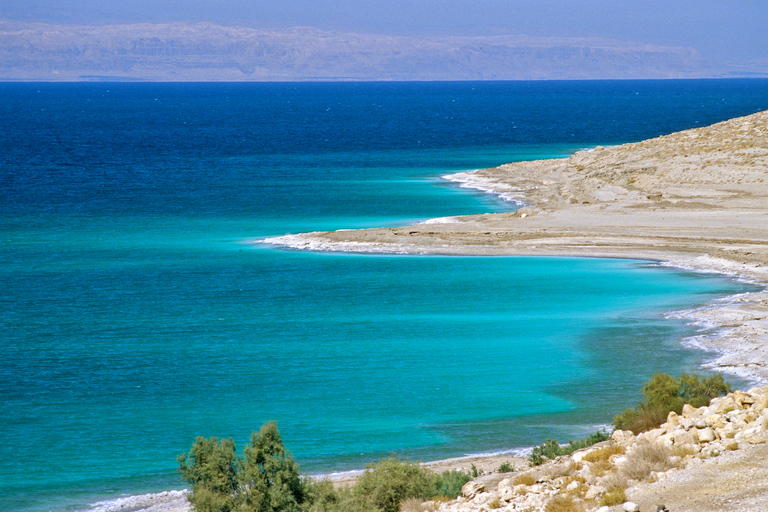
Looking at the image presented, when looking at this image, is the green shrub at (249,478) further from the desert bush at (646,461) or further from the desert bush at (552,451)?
the desert bush at (646,461)

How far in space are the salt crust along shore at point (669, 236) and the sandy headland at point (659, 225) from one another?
0.08 meters

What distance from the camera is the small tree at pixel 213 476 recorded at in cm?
→ 1400

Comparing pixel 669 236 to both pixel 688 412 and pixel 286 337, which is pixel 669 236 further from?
pixel 688 412

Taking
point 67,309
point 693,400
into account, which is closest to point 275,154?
point 67,309

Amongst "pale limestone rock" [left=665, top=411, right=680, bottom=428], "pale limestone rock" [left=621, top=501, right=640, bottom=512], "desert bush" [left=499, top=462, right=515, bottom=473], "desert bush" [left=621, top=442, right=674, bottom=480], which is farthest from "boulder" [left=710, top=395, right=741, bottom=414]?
"desert bush" [left=499, top=462, right=515, bottom=473]

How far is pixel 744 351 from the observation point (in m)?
24.4

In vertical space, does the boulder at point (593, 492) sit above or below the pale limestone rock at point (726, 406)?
below

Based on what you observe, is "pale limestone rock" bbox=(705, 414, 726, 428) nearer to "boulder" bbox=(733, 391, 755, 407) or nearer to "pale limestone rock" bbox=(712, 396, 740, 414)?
"pale limestone rock" bbox=(712, 396, 740, 414)

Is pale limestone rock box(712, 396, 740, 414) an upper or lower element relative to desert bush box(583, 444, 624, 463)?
upper

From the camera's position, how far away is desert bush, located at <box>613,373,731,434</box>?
16.4 m

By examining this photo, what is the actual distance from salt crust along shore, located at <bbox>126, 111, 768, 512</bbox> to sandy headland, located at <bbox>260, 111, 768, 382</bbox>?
78 millimetres

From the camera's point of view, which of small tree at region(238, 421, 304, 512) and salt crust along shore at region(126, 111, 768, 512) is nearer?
salt crust along shore at region(126, 111, 768, 512)

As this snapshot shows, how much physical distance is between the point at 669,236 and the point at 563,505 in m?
31.4

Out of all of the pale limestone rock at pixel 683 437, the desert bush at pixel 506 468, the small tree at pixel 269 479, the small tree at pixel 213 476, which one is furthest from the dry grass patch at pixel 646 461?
the small tree at pixel 213 476
